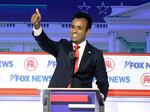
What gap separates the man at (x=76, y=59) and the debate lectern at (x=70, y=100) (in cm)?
61

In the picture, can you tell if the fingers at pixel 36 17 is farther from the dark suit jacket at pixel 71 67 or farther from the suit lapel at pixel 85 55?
the suit lapel at pixel 85 55

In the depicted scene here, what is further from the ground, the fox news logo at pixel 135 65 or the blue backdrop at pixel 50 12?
the blue backdrop at pixel 50 12

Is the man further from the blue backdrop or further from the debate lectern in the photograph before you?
the blue backdrop

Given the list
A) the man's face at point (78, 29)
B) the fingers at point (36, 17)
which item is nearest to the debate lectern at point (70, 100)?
the fingers at point (36, 17)

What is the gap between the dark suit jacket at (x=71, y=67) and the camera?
3.01 m

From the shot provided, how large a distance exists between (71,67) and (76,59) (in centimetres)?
7

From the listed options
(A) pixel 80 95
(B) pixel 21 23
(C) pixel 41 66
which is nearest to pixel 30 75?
(C) pixel 41 66

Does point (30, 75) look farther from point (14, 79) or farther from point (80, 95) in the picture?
point (80, 95)

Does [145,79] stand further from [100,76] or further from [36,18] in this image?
[36,18]

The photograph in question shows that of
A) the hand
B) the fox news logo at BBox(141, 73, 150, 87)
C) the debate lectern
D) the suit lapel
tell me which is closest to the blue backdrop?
the fox news logo at BBox(141, 73, 150, 87)

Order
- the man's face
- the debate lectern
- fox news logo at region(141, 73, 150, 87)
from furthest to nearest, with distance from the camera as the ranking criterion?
fox news logo at region(141, 73, 150, 87), the man's face, the debate lectern

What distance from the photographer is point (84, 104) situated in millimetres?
2350

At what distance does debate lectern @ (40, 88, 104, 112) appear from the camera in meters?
2.31

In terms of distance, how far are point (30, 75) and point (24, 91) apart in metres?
0.20
